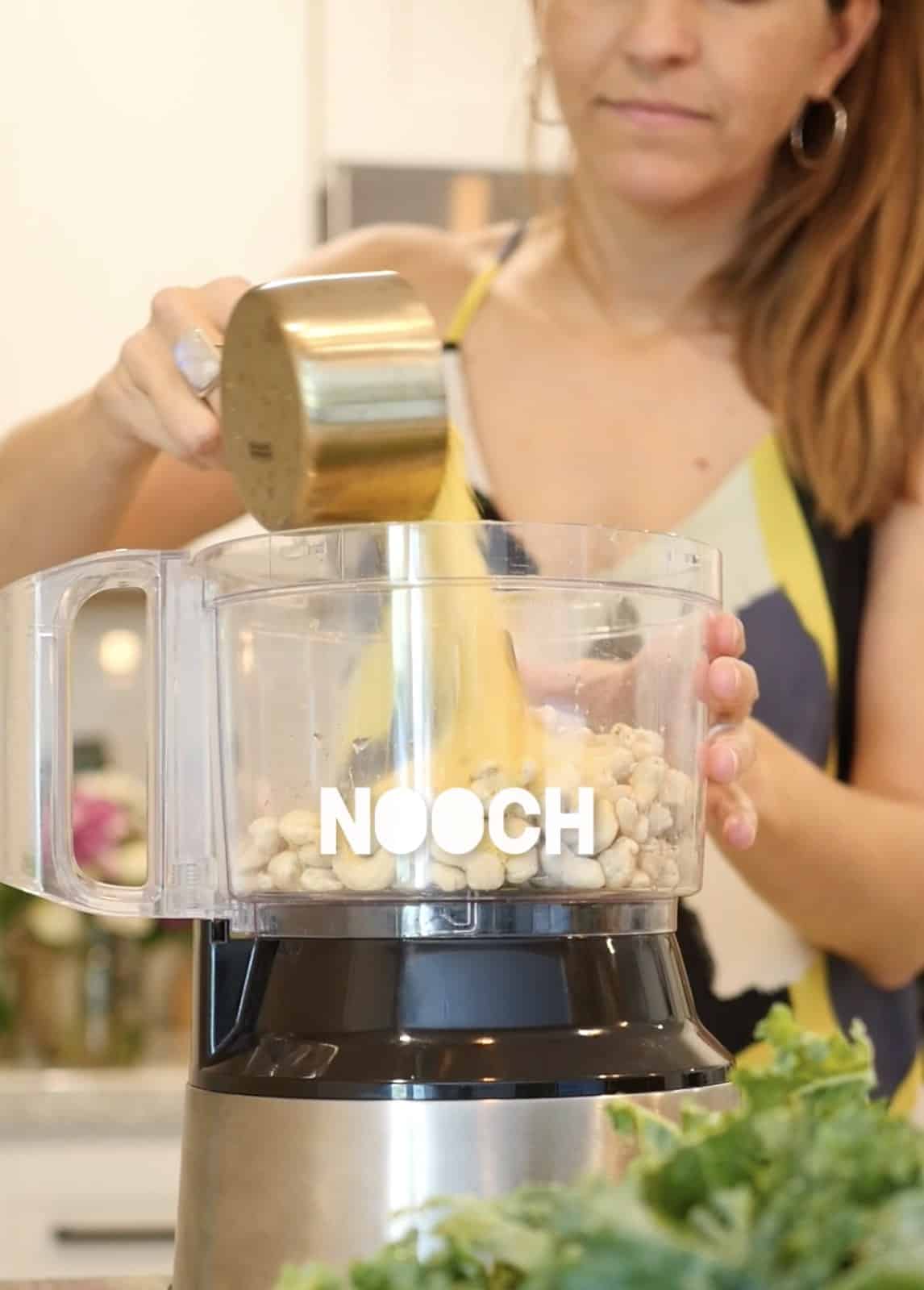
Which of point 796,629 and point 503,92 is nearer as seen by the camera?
point 796,629

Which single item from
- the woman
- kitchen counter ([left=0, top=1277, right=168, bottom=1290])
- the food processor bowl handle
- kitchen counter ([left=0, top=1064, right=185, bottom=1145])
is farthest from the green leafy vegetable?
kitchen counter ([left=0, top=1064, right=185, bottom=1145])

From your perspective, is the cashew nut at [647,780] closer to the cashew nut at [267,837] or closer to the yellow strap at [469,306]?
the cashew nut at [267,837]

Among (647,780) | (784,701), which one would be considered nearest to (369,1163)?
(647,780)

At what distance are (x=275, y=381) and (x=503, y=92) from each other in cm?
155

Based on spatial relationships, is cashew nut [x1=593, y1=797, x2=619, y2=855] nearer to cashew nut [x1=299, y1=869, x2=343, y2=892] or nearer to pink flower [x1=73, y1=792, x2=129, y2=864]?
cashew nut [x1=299, y1=869, x2=343, y2=892]

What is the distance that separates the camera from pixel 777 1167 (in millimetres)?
268

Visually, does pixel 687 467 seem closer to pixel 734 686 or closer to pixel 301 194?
pixel 734 686

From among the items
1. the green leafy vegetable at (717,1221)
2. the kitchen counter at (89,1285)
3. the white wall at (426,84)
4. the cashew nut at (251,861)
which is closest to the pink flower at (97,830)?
the white wall at (426,84)

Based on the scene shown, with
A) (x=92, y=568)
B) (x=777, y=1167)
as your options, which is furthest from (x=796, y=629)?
(x=777, y=1167)

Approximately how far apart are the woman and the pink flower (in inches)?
35.7

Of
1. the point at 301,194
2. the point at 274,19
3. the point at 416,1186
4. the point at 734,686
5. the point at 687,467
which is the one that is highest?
the point at 274,19

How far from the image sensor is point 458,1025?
1.61 feet

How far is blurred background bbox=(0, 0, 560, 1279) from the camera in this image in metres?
1.88

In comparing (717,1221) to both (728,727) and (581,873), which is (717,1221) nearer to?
(581,873)
